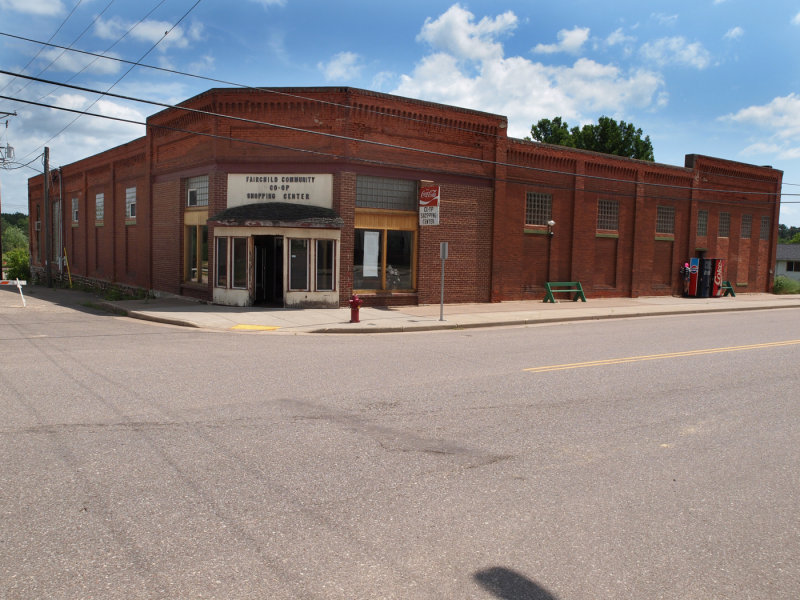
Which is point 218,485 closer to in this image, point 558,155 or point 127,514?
point 127,514

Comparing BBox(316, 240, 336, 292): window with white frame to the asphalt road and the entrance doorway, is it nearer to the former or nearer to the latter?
the entrance doorway

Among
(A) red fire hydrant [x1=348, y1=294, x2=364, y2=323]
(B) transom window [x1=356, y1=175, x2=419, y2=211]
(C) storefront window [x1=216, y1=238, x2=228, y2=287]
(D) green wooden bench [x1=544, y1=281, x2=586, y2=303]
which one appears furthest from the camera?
(D) green wooden bench [x1=544, y1=281, x2=586, y2=303]

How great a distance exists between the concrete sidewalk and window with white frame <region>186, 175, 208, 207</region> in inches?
139

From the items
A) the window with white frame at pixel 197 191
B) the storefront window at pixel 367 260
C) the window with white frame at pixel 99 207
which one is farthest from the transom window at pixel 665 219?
the window with white frame at pixel 99 207

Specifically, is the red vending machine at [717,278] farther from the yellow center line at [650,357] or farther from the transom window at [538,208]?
the yellow center line at [650,357]

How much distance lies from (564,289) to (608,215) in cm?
422

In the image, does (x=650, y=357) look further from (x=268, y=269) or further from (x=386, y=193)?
(x=268, y=269)

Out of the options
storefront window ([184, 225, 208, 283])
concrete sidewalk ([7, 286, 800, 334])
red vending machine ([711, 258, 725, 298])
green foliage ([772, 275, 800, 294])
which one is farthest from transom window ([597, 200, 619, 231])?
storefront window ([184, 225, 208, 283])

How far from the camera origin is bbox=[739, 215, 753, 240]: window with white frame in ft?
105

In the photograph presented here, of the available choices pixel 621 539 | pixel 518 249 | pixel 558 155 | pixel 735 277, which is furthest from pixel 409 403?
pixel 735 277

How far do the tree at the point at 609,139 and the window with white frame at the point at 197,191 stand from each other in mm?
34847

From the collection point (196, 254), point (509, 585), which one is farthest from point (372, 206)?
point (509, 585)

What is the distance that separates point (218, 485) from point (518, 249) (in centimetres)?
1956

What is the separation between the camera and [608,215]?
26.0m
